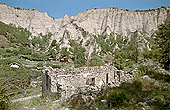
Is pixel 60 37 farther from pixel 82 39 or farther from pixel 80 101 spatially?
pixel 80 101

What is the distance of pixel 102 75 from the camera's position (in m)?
11.7

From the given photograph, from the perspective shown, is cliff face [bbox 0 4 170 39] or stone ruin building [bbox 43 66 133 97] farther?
cliff face [bbox 0 4 170 39]

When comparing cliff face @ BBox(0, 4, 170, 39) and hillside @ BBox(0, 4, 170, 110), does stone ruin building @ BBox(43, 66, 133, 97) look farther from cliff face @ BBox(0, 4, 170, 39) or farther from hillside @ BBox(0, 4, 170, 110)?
cliff face @ BBox(0, 4, 170, 39)

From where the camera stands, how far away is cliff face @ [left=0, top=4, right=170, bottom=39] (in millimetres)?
78062

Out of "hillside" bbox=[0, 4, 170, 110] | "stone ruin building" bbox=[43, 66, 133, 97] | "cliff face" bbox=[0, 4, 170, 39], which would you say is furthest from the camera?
"cliff face" bbox=[0, 4, 170, 39]

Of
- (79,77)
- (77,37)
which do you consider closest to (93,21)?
(77,37)

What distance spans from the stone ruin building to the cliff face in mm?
62585

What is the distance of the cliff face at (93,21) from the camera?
78.1 meters

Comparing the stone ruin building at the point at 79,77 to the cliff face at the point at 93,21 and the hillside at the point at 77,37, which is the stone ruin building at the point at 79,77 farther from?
the cliff face at the point at 93,21

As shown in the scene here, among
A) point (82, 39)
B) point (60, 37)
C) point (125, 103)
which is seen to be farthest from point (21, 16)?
point (125, 103)

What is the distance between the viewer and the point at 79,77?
10.5 meters

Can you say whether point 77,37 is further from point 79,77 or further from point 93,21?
point 79,77

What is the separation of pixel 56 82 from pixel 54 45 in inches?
2397

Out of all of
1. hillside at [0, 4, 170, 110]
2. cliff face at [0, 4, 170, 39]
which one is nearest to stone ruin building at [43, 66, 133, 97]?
hillside at [0, 4, 170, 110]
